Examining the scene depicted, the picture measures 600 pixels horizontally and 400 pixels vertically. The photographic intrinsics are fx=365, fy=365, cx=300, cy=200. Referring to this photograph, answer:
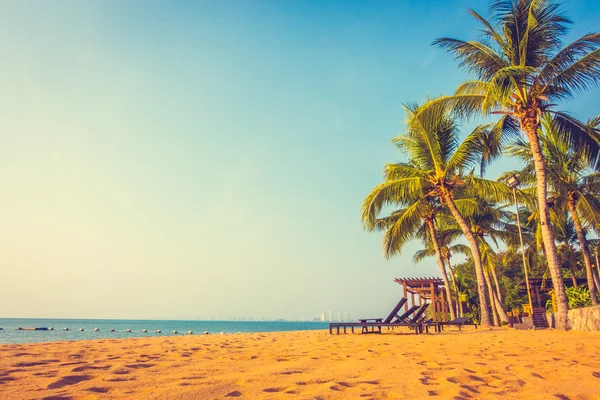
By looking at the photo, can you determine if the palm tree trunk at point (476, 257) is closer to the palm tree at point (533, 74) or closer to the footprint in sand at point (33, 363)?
the palm tree at point (533, 74)

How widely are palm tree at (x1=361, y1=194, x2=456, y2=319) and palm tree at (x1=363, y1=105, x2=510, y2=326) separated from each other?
0.21ft

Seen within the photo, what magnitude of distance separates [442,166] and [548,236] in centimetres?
536

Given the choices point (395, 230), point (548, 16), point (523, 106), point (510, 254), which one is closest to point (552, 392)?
point (523, 106)

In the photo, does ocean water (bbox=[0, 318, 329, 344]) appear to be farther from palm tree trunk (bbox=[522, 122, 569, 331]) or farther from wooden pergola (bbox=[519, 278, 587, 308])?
wooden pergola (bbox=[519, 278, 587, 308])

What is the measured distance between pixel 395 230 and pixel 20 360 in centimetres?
1471

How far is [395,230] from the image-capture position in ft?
55.3

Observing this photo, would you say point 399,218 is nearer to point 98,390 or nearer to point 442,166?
point 442,166

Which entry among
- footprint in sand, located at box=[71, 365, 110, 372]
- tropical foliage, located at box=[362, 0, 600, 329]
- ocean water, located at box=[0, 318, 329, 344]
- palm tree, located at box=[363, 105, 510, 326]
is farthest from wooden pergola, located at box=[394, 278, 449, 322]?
ocean water, located at box=[0, 318, 329, 344]

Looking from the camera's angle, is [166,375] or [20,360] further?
[20,360]

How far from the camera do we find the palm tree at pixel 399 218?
15.1 metres

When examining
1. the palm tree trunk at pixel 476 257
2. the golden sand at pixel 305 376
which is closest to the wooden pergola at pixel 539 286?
the palm tree trunk at pixel 476 257

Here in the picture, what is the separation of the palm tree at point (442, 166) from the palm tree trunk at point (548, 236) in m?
1.93

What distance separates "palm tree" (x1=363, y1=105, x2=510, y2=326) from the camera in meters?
13.4

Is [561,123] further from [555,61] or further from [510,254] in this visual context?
[510,254]
